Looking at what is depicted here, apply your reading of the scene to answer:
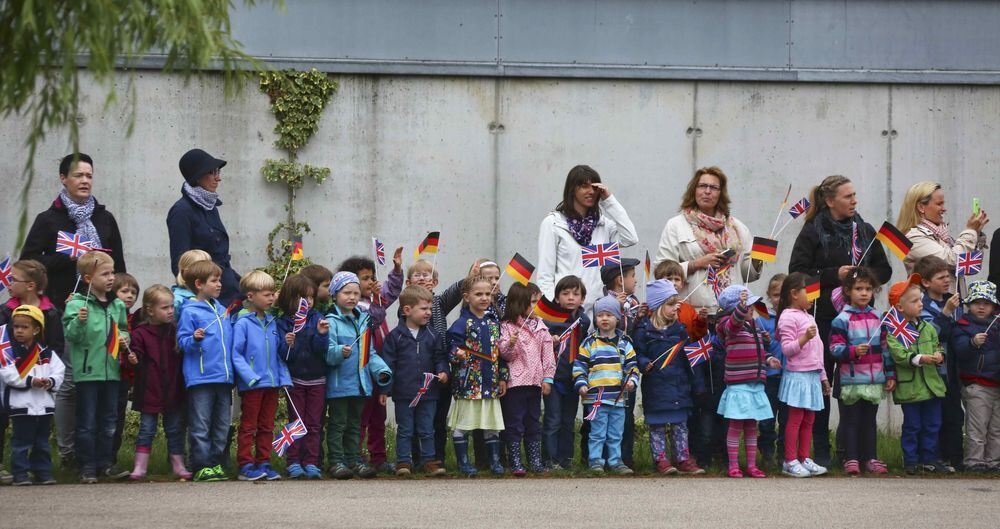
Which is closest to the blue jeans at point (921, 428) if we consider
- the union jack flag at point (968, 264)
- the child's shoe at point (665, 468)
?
the union jack flag at point (968, 264)

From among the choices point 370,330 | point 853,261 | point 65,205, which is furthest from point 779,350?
point 65,205

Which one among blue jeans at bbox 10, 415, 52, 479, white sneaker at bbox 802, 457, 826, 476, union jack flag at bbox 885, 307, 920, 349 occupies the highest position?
union jack flag at bbox 885, 307, 920, 349

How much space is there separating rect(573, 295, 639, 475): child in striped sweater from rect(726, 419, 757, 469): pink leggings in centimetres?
70

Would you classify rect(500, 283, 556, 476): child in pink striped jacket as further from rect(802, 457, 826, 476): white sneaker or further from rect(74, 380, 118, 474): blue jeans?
rect(74, 380, 118, 474): blue jeans

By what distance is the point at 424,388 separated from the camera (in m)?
9.69

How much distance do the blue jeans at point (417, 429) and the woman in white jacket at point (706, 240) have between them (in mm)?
1959

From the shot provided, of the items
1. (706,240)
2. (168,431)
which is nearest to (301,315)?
(168,431)

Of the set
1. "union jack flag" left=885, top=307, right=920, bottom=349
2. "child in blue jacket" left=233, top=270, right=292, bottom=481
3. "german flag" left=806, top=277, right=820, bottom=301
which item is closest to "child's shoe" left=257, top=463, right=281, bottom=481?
"child in blue jacket" left=233, top=270, right=292, bottom=481

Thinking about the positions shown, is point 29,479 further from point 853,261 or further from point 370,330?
point 853,261

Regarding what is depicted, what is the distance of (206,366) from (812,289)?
13.3 feet

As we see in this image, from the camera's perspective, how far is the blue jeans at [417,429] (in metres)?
9.70

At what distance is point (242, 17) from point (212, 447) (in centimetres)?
450

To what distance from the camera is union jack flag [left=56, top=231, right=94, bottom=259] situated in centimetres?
954

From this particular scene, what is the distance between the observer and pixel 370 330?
9.81m
